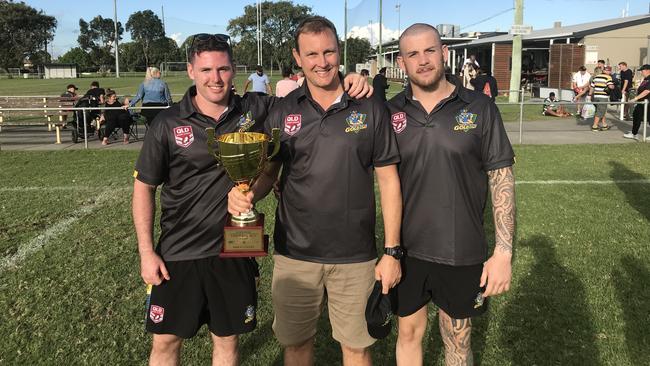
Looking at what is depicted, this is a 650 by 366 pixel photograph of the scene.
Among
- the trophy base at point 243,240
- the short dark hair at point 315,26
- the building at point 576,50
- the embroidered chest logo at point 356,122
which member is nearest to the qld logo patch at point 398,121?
the embroidered chest logo at point 356,122

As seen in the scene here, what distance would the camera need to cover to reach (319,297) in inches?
108

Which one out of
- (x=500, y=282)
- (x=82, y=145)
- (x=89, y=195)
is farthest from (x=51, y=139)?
(x=500, y=282)

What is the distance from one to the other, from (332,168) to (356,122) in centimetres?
25

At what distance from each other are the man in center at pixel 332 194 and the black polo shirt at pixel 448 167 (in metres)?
0.11

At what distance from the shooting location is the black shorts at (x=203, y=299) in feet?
8.61

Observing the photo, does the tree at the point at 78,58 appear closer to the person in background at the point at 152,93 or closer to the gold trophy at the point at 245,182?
the person in background at the point at 152,93

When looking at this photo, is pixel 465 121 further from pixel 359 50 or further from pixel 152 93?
pixel 359 50

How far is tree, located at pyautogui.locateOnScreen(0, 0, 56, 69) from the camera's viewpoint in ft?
301

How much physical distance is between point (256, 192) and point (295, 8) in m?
109

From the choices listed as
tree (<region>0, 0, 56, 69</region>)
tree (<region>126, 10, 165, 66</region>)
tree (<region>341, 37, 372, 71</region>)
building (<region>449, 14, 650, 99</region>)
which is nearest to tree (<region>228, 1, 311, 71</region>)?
tree (<region>341, 37, 372, 71</region>)

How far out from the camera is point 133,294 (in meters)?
4.31

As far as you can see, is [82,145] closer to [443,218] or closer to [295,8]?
[443,218]

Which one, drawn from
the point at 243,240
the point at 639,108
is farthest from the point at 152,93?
the point at 639,108

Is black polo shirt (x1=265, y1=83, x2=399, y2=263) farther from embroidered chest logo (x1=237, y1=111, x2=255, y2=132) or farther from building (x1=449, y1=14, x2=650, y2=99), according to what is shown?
building (x1=449, y1=14, x2=650, y2=99)
